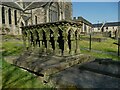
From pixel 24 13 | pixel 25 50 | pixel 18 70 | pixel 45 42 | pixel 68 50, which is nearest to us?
pixel 18 70

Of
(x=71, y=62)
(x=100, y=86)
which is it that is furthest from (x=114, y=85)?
(x=71, y=62)

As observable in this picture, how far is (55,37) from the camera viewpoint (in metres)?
10.9

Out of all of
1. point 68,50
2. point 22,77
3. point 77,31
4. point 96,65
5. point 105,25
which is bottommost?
point 22,77

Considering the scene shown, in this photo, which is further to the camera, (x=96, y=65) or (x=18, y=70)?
(x=18, y=70)

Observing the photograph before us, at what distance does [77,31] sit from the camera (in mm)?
11188

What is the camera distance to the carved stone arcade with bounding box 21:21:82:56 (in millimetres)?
10328

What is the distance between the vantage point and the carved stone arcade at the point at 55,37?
10.3 metres

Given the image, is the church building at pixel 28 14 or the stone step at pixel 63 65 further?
the church building at pixel 28 14

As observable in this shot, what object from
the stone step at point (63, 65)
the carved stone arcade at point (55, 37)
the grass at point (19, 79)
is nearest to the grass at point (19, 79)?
the grass at point (19, 79)

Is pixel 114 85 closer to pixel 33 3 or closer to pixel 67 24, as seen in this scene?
pixel 67 24

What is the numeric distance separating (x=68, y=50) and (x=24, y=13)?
39.1m

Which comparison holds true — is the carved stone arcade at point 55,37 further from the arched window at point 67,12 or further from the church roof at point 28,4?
the arched window at point 67,12

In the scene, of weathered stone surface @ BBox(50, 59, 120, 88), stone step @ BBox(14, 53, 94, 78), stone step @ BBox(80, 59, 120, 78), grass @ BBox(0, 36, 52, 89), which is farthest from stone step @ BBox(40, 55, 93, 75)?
stone step @ BBox(80, 59, 120, 78)

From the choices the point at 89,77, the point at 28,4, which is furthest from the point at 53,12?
the point at 89,77
